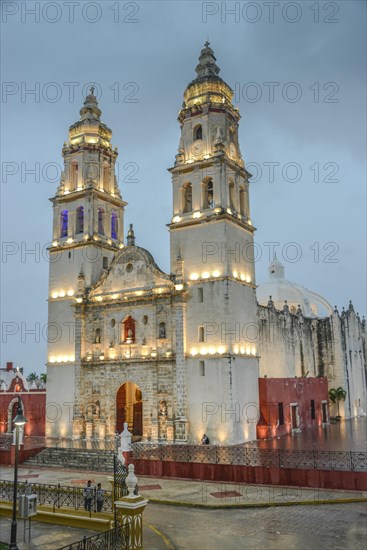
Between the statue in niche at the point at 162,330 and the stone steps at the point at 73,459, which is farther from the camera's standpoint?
the statue in niche at the point at 162,330

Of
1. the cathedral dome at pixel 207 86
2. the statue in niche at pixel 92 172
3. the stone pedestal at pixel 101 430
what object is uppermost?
the cathedral dome at pixel 207 86

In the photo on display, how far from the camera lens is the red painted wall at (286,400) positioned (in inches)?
1404

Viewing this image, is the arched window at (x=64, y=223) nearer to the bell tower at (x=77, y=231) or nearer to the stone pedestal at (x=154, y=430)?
the bell tower at (x=77, y=231)

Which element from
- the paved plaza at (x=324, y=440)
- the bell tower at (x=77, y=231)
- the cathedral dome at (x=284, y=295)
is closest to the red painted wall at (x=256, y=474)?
the paved plaza at (x=324, y=440)

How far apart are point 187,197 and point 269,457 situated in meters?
19.5

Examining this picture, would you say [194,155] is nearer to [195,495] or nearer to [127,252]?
[127,252]

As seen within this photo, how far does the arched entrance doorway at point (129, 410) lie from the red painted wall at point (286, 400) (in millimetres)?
8702

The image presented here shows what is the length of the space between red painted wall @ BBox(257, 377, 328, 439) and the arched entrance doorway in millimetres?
8702

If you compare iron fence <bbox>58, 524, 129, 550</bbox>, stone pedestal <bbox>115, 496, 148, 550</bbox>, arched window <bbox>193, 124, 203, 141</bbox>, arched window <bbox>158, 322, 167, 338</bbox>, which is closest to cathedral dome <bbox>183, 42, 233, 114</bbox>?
arched window <bbox>193, 124, 203, 141</bbox>

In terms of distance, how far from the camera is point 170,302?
35.7m

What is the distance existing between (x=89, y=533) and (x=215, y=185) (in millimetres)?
25074

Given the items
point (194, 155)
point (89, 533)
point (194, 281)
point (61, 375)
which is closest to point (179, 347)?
point (194, 281)

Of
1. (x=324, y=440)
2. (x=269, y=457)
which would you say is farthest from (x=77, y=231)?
(x=269, y=457)

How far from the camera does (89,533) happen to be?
15.7 metres
